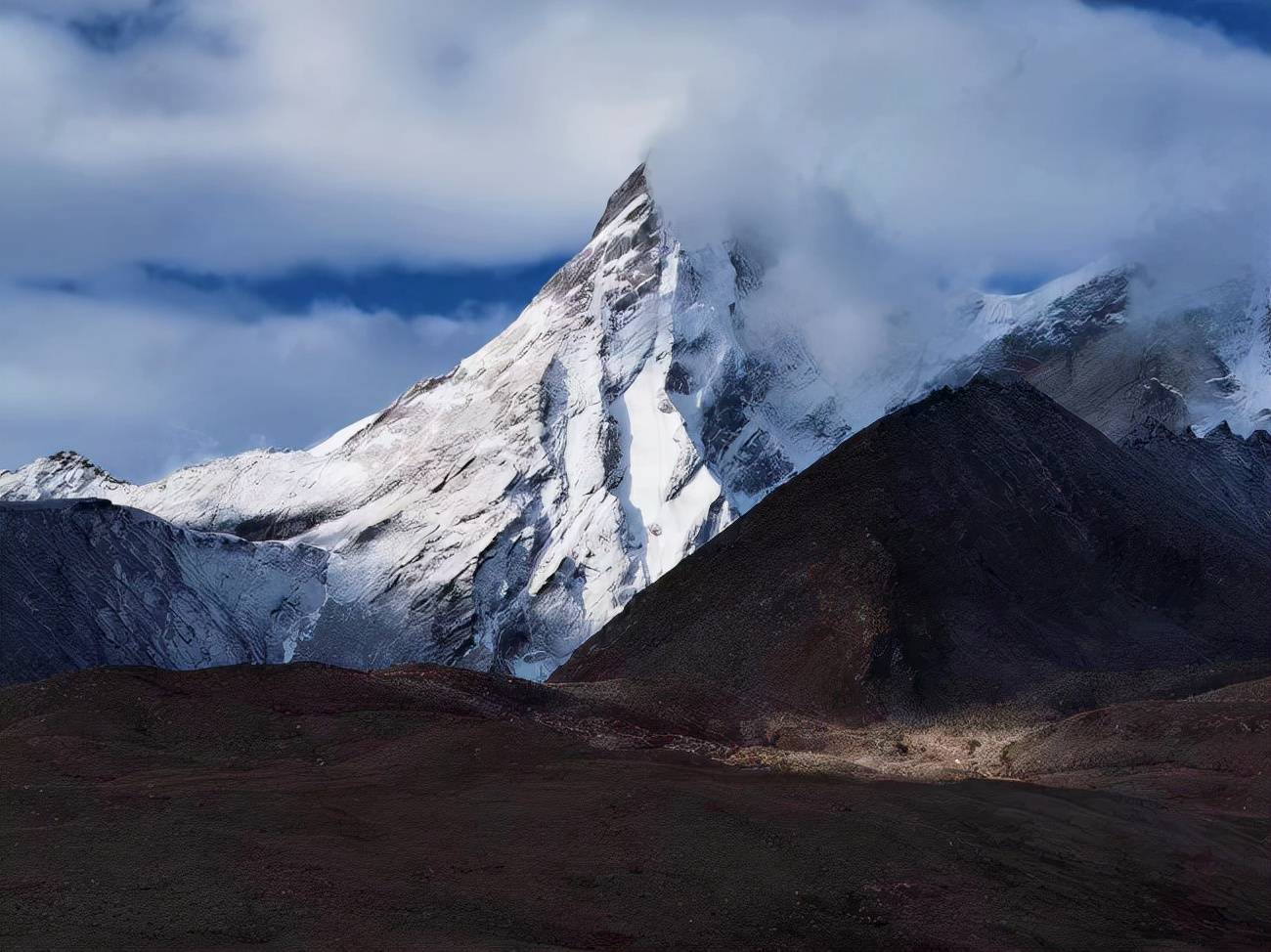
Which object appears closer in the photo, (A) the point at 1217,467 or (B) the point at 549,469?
(A) the point at 1217,467

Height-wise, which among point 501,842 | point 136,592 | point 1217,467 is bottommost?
point 501,842

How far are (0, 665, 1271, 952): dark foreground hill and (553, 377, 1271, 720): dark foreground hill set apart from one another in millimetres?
16966

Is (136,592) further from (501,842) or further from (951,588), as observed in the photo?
(501,842)

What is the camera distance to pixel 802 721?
54.1 meters

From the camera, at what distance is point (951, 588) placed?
6212 cm

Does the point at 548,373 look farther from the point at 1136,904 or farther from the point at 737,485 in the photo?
the point at 1136,904

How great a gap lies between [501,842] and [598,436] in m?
86.6

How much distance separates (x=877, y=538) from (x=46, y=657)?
40.1 m

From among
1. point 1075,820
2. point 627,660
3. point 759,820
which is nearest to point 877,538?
point 627,660

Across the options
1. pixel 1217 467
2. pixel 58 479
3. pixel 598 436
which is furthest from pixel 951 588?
pixel 58 479

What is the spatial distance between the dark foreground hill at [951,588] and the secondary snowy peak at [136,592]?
2780 cm

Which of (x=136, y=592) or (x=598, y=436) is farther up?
(x=598, y=436)

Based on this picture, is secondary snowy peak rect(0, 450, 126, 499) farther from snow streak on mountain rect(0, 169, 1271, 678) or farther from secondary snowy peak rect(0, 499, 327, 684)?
secondary snowy peak rect(0, 499, 327, 684)

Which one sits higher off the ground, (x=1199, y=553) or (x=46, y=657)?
(x=1199, y=553)
